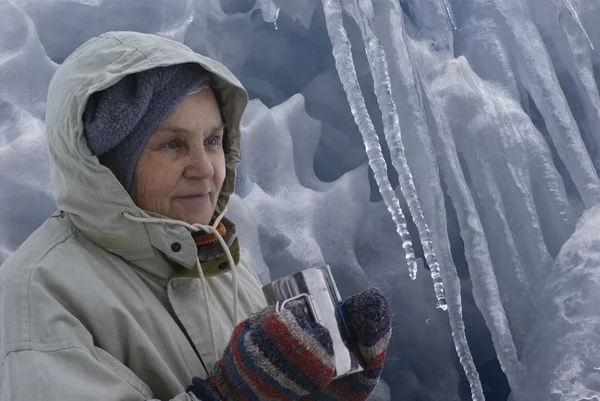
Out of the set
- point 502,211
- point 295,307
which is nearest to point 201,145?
point 295,307

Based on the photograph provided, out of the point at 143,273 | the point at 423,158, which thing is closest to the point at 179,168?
the point at 143,273

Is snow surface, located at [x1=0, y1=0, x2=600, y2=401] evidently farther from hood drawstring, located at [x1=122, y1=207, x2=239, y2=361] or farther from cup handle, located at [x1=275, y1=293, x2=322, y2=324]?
cup handle, located at [x1=275, y1=293, x2=322, y2=324]

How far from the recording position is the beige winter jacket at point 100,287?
88 centimetres

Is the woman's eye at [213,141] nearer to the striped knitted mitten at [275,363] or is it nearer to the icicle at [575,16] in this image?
the striped knitted mitten at [275,363]

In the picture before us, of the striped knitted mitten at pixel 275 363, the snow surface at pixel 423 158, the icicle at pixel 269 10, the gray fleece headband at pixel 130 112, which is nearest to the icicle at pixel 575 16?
the snow surface at pixel 423 158

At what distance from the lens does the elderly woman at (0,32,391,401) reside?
0.91 m

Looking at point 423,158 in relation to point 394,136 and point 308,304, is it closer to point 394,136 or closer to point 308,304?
point 394,136

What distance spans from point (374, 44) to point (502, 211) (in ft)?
2.63

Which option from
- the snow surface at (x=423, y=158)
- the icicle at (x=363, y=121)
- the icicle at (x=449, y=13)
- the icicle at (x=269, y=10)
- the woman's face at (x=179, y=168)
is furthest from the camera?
the icicle at (x=449, y=13)

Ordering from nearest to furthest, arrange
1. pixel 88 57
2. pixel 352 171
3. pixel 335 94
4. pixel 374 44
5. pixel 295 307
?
pixel 295 307 < pixel 88 57 < pixel 374 44 < pixel 352 171 < pixel 335 94

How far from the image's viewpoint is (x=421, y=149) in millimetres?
2637

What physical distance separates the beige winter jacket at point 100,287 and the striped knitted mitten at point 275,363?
0.18 feet

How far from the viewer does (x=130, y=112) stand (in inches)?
41.0

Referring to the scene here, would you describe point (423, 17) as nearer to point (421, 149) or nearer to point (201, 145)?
point (421, 149)
